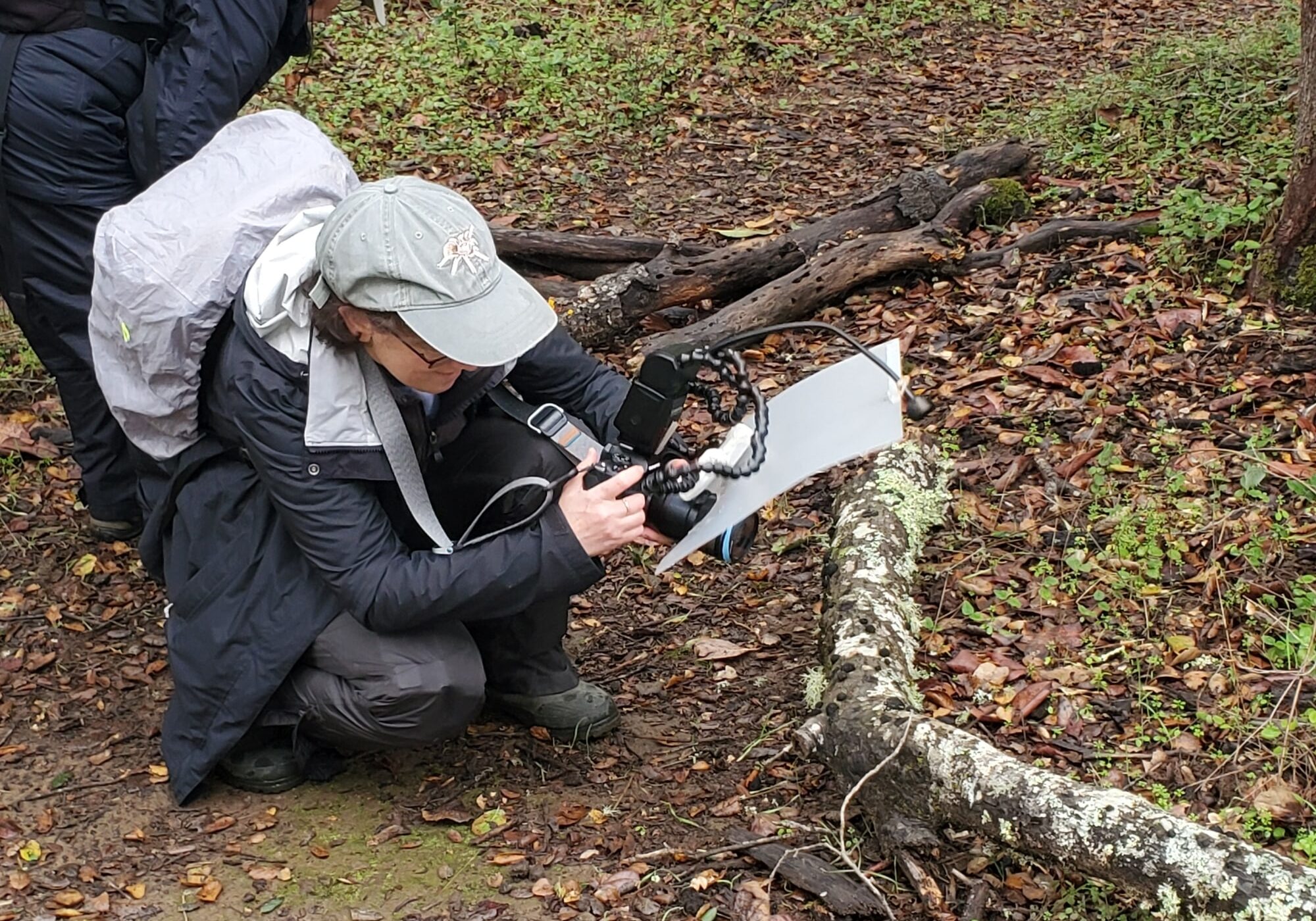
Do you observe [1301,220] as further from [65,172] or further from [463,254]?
[65,172]

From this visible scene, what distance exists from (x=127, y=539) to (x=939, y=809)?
3.07 meters

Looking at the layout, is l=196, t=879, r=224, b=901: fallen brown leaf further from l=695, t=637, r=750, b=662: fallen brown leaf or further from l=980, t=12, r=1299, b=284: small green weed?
l=980, t=12, r=1299, b=284: small green weed

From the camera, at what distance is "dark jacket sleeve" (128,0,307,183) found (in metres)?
3.45

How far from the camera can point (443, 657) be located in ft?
9.75

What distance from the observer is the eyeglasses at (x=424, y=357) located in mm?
2539

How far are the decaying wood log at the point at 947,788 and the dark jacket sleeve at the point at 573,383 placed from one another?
813mm

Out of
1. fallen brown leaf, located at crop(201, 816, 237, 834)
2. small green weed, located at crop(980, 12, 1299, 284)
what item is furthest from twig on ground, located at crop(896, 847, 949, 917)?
small green weed, located at crop(980, 12, 1299, 284)

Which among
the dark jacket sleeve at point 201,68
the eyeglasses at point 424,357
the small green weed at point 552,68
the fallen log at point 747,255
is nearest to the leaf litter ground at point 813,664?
the fallen log at point 747,255

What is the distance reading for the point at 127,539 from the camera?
437 centimetres

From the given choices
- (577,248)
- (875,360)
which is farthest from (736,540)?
(577,248)

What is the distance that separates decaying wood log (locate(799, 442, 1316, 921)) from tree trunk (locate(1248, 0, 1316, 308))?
1.89m

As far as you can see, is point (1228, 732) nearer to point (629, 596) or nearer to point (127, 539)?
point (629, 596)

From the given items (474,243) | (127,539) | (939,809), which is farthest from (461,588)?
(127,539)

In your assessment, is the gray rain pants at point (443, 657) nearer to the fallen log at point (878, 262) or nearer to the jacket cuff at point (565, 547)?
the jacket cuff at point (565, 547)
